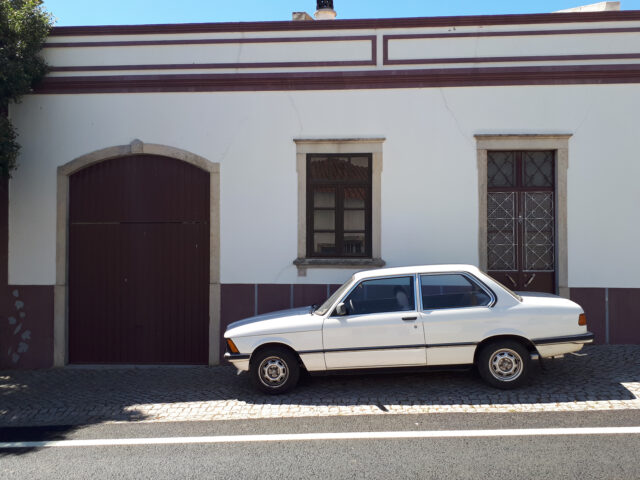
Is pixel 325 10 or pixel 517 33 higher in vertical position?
pixel 325 10

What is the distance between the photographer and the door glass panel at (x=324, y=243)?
28.4ft

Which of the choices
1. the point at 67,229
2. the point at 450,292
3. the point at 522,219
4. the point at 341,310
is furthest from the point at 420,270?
the point at 67,229

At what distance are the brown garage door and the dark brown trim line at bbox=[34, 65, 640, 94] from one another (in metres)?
1.23

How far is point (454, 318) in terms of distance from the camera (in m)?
6.20

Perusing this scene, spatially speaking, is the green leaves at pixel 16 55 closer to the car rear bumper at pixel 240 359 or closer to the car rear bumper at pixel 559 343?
the car rear bumper at pixel 240 359

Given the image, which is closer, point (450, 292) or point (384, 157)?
point (450, 292)

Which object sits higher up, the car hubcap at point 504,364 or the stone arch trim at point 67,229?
the stone arch trim at point 67,229

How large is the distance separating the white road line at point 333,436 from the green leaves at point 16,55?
4572 mm

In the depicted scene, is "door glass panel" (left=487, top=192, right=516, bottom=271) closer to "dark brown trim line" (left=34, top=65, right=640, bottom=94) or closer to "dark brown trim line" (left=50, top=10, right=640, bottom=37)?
"dark brown trim line" (left=34, top=65, right=640, bottom=94)

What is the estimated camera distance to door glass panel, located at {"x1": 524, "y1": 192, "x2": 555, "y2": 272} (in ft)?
27.9

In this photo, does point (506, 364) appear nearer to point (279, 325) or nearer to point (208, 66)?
point (279, 325)

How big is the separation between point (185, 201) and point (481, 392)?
532cm

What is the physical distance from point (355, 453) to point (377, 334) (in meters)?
1.83

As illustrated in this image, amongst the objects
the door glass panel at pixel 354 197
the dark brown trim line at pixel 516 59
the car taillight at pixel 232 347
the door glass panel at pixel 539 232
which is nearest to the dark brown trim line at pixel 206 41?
the dark brown trim line at pixel 516 59
